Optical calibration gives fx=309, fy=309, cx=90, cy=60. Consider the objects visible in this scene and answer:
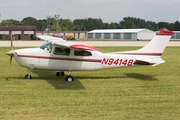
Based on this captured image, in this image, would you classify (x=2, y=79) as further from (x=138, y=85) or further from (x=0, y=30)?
(x=0, y=30)

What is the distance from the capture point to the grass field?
7.61m

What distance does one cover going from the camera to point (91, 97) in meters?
9.46

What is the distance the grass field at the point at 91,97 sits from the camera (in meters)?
7.61

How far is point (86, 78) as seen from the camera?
13.3 meters

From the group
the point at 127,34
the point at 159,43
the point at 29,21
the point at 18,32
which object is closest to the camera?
Answer: the point at 159,43

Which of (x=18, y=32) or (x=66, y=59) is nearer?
(x=66, y=59)

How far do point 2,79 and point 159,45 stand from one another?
275 inches

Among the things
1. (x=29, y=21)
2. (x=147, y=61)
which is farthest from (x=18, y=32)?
(x=29, y=21)

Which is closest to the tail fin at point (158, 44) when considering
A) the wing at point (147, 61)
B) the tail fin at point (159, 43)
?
the tail fin at point (159, 43)

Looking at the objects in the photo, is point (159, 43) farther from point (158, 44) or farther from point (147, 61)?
point (147, 61)

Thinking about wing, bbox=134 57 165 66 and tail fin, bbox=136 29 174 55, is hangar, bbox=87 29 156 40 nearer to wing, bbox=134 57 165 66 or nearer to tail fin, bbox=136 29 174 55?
tail fin, bbox=136 29 174 55

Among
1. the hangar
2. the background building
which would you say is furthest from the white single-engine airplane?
the hangar

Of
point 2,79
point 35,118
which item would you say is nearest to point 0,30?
point 2,79

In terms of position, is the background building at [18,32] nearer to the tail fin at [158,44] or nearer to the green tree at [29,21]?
the tail fin at [158,44]
